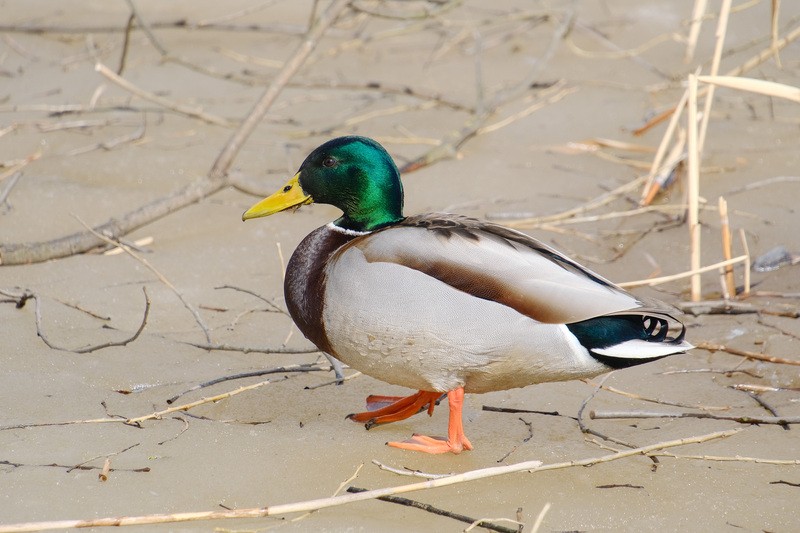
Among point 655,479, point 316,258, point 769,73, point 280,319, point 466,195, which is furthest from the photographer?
point 769,73

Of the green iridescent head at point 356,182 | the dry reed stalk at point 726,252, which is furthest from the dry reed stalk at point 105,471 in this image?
the dry reed stalk at point 726,252

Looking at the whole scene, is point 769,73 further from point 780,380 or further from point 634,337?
point 634,337

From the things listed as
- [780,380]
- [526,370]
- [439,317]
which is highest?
[439,317]

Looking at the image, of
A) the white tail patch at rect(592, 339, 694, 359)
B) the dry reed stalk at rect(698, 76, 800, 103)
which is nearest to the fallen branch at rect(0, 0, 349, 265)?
the dry reed stalk at rect(698, 76, 800, 103)

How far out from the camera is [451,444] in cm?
289

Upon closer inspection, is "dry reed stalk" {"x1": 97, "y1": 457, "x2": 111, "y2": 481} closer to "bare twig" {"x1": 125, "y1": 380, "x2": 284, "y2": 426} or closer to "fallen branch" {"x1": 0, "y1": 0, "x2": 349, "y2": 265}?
"bare twig" {"x1": 125, "y1": 380, "x2": 284, "y2": 426}

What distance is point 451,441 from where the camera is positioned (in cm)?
289

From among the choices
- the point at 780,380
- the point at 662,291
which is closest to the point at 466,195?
the point at 662,291

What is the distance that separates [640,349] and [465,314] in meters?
0.49

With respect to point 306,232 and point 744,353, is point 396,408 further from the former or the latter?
point 306,232

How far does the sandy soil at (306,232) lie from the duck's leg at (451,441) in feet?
0.13

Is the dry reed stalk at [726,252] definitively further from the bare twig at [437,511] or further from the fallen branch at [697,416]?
the bare twig at [437,511]

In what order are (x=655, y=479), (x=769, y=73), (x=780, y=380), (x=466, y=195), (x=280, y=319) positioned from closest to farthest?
(x=655, y=479), (x=780, y=380), (x=280, y=319), (x=466, y=195), (x=769, y=73)

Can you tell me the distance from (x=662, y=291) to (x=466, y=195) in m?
1.26
